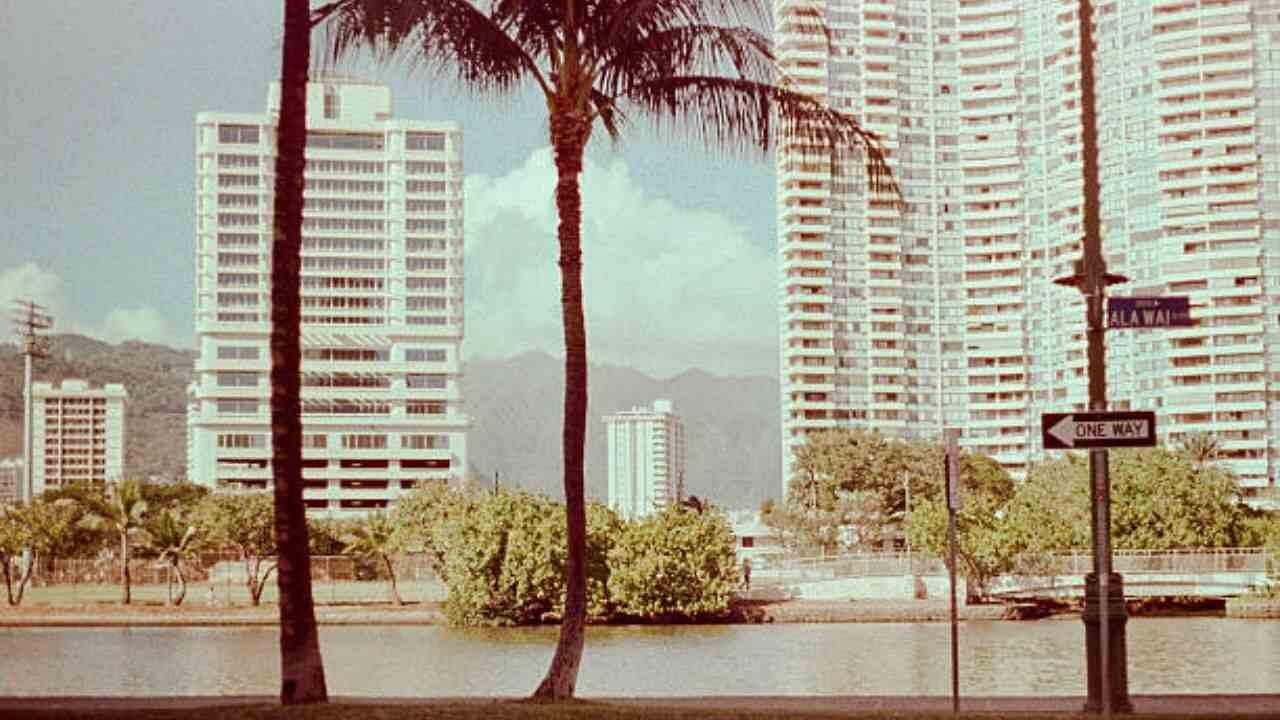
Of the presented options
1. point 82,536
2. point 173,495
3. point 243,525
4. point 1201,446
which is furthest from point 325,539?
point 1201,446

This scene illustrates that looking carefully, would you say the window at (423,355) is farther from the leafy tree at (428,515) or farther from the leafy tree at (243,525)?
the leafy tree at (428,515)

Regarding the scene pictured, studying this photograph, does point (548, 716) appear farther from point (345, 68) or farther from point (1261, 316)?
point (1261, 316)

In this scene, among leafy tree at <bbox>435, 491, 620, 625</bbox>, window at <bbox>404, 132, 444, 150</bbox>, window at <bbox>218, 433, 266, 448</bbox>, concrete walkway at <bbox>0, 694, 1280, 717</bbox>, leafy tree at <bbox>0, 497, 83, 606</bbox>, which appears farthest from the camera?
window at <bbox>404, 132, 444, 150</bbox>

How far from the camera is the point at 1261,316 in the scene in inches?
5684

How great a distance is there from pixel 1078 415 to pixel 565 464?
677cm

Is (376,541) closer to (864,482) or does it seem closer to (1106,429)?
(864,482)

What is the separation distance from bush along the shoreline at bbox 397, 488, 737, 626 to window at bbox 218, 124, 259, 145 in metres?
123

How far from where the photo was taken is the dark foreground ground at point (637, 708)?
15.2 m

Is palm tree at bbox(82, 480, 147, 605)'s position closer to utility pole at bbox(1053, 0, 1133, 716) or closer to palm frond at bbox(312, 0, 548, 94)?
palm frond at bbox(312, 0, 548, 94)

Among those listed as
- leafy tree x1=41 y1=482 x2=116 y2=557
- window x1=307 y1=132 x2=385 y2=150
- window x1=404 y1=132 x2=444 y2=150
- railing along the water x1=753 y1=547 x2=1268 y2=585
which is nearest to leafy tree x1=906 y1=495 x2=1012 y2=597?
railing along the water x1=753 y1=547 x2=1268 y2=585

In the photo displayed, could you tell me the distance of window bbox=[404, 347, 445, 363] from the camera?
6806 inches

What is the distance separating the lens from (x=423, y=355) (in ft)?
568

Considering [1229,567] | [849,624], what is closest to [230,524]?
[849,624]

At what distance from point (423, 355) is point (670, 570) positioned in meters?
116
